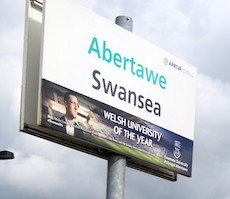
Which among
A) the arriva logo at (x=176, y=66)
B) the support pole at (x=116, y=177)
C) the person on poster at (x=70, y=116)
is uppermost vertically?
the arriva logo at (x=176, y=66)

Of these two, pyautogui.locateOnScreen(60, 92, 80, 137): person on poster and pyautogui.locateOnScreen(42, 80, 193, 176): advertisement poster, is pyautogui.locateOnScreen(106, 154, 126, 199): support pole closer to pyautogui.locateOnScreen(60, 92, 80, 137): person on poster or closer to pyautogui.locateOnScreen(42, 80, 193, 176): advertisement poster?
pyautogui.locateOnScreen(42, 80, 193, 176): advertisement poster

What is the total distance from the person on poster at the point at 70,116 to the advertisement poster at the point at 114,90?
2 cm

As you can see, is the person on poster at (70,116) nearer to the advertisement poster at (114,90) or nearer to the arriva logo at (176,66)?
the advertisement poster at (114,90)

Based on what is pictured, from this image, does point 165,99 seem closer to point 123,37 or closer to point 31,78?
point 123,37

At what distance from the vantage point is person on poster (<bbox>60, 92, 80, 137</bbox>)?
1875cm

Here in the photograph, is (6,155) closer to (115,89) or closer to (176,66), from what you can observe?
(115,89)

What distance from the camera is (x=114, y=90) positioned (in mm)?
20281

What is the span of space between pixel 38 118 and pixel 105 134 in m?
2.08

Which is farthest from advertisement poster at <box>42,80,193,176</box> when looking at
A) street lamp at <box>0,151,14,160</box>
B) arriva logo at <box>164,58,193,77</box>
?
arriva logo at <box>164,58,193,77</box>

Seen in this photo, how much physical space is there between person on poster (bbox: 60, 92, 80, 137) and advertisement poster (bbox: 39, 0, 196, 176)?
0.02m

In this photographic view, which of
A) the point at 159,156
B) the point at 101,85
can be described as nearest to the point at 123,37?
the point at 101,85

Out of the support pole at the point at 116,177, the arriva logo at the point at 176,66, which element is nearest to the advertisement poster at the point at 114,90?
the arriva logo at the point at 176,66

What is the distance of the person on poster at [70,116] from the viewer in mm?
18750

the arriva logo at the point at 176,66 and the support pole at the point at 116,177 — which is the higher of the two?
the arriva logo at the point at 176,66
